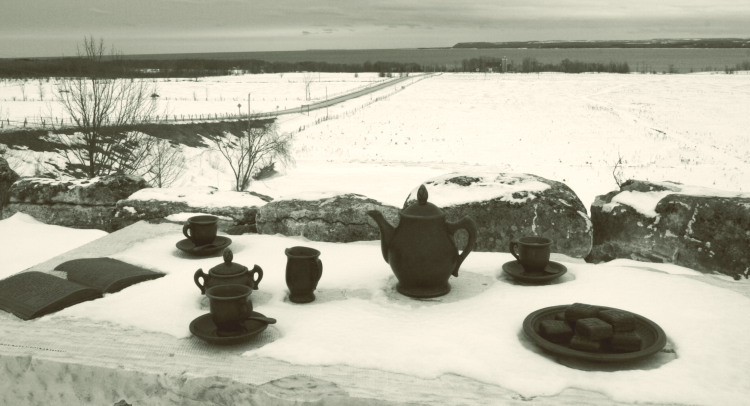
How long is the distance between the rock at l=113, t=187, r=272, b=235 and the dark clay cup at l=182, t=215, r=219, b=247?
138 cm

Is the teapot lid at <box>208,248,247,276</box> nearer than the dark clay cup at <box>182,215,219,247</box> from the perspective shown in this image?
Yes

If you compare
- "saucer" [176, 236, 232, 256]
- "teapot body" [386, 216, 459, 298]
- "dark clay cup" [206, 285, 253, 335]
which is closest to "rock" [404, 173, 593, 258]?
"teapot body" [386, 216, 459, 298]

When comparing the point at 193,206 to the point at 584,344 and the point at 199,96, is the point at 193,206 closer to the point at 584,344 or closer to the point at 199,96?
the point at 584,344

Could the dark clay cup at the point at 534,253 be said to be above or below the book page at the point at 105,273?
above

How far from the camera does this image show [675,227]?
514 centimetres

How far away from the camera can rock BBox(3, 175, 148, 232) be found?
7.18 meters

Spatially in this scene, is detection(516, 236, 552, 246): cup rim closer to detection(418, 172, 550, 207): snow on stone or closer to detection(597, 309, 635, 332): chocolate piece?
detection(597, 309, 635, 332): chocolate piece

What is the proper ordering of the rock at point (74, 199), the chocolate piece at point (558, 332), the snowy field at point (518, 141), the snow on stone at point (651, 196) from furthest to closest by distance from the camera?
the snowy field at point (518, 141), the rock at point (74, 199), the snow on stone at point (651, 196), the chocolate piece at point (558, 332)

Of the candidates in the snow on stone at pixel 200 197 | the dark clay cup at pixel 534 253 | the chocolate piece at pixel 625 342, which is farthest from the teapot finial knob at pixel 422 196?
the snow on stone at pixel 200 197

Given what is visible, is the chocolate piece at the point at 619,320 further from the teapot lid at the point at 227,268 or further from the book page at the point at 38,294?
the book page at the point at 38,294

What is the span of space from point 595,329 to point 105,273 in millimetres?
3098

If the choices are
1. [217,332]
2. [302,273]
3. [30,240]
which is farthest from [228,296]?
[30,240]

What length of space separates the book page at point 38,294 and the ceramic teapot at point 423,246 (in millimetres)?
1875

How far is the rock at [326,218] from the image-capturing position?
5520 millimetres
